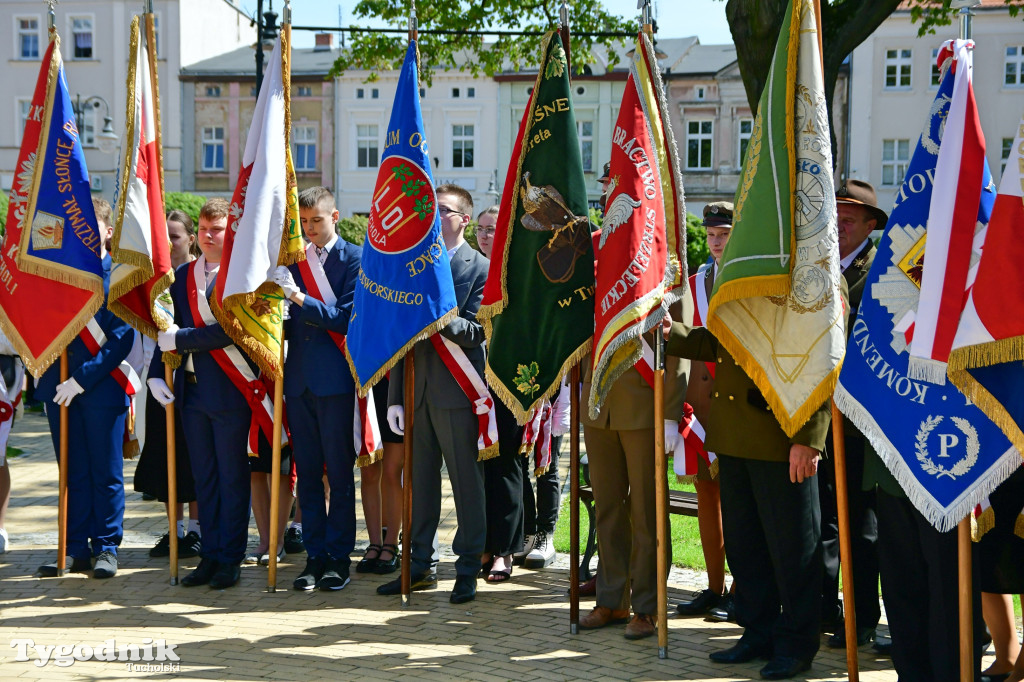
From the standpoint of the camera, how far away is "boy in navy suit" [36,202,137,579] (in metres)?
6.60

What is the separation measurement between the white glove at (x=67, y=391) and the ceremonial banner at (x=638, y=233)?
10.9 ft

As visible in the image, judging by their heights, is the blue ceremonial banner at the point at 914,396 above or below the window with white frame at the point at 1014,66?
below

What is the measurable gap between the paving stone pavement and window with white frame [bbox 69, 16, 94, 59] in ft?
119

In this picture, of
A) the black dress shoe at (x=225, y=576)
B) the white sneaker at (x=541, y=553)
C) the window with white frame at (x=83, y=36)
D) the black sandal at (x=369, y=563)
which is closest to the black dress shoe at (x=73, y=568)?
the black dress shoe at (x=225, y=576)

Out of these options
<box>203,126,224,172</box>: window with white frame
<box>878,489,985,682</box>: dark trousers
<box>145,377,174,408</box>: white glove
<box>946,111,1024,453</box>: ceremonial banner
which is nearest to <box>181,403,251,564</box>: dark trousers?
<box>145,377,174,408</box>: white glove

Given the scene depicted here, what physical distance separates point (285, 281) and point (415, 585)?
6.35ft

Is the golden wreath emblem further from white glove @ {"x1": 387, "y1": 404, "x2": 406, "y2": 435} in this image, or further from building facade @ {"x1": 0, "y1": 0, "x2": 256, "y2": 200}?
building facade @ {"x1": 0, "y1": 0, "x2": 256, "y2": 200}

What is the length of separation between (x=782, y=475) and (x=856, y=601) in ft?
2.95

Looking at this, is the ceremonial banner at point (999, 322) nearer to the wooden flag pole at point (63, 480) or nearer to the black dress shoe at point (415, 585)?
the black dress shoe at point (415, 585)

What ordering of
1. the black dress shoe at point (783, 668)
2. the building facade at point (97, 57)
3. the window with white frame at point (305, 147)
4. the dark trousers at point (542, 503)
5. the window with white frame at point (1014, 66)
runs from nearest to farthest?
the black dress shoe at point (783, 668) → the dark trousers at point (542, 503) → the window with white frame at point (1014, 66) → the building facade at point (97, 57) → the window with white frame at point (305, 147)

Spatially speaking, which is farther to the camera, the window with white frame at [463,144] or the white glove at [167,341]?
the window with white frame at [463,144]

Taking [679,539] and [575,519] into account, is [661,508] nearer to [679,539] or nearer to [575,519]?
[575,519]

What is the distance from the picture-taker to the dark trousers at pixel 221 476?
6.42 metres

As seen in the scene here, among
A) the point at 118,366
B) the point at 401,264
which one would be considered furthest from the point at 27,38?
the point at 401,264
